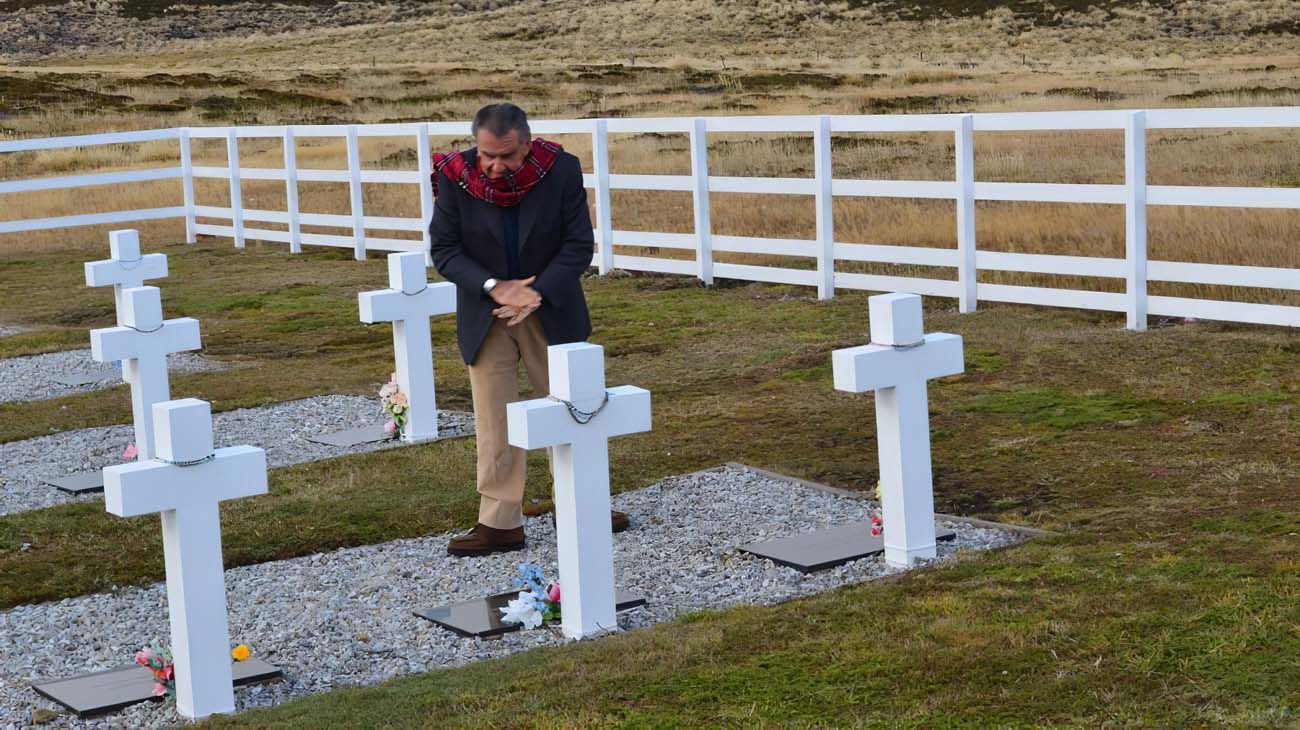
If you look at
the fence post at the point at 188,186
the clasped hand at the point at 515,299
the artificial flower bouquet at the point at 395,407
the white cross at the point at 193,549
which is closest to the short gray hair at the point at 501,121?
the clasped hand at the point at 515,299

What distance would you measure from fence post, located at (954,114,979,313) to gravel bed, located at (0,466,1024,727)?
562 centimetres

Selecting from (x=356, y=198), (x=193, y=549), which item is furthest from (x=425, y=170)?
(x=193, y=549)

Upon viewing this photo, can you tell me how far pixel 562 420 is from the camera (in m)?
5.71

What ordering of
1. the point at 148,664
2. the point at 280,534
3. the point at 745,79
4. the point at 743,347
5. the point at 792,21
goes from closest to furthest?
the point at 148,664
the point at 280,534
the point at 743,347
the point at 745,79
the point at 792,21

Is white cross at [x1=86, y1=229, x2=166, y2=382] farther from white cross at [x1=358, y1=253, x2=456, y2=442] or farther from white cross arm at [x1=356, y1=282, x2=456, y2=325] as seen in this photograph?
white cross arm at [x1=356, y1=282, x2=456, y2=325]

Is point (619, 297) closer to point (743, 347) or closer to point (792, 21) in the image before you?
point (743, 347)

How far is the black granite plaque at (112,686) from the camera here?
5312mm

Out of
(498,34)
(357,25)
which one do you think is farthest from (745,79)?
(357,25)

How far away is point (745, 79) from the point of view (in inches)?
2301

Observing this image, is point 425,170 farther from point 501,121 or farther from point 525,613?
point 525,613

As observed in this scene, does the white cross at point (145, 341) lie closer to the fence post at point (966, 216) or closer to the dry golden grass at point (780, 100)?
the fence post at point (966, 216)

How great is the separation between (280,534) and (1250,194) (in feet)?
20.9

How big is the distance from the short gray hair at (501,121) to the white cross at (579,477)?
96 cm

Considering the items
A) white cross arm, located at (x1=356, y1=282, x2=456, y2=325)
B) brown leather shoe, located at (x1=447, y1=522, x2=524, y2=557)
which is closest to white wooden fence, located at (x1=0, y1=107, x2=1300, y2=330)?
white cross arm, located at (x1=356, y1=282, x2=456, y2=325)
